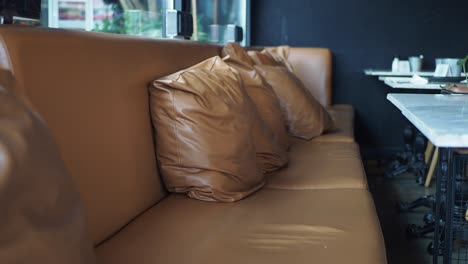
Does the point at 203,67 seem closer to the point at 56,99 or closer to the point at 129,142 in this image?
the point at 129,142

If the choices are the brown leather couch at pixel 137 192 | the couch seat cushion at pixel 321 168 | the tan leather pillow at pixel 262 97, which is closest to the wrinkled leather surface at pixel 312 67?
the couch seat cushion at pixel 321 168

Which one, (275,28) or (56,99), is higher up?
(275,28)

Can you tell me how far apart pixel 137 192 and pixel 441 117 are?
2.78ft

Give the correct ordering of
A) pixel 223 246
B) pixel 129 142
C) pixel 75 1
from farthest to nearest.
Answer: pixel 75 1 < pixel 129 142 < pixel 223 246

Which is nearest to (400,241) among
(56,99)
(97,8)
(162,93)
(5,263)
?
(162,93)

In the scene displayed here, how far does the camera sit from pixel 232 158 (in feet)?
5.39

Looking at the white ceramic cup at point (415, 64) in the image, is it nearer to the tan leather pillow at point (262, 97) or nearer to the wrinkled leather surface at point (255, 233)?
the tan leather pillow at point (262, 97)

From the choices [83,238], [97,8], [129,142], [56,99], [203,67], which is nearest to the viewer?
[83,238]

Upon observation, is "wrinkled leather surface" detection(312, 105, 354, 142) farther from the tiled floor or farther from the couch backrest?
the couch backrest

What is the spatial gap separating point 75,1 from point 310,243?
4.59 feet

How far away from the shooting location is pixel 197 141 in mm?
1610

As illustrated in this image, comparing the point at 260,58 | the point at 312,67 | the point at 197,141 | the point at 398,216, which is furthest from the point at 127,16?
the point at 312,67

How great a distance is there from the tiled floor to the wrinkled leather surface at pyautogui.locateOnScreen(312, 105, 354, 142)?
1.63 ft

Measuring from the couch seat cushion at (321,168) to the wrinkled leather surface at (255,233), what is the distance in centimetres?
20
